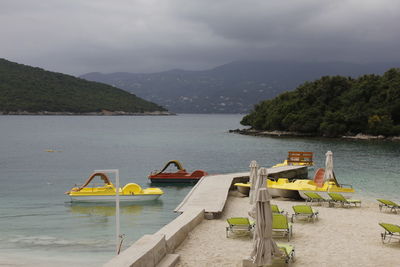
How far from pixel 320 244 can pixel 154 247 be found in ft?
20.1

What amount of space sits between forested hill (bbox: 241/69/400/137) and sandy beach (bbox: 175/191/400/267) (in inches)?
3360

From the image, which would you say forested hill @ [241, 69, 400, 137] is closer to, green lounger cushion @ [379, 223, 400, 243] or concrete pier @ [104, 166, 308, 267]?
concrete pier @ [104, 166, 308, 267]

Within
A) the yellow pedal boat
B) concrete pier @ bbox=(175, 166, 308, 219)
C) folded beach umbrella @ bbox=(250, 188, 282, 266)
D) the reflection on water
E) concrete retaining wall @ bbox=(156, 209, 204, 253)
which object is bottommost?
the reflection on water

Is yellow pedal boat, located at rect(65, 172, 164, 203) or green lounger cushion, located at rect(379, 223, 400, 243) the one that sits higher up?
green lounger cushion, located at rect(379, 223, 400, 243)

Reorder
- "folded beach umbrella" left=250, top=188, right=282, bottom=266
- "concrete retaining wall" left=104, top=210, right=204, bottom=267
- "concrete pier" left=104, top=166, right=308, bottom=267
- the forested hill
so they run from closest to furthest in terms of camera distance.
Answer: "concrete retaining wall" left=104, top=210, right=204, bottom=267 → "concrete pier" left=104, top=166, right=308, bottom=267 → "folded beach umbrella" left=250, top=188, right=282, bottom=266 → the forested hill

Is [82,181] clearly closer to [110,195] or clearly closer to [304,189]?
[110,195]

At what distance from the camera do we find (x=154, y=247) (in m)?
11.5

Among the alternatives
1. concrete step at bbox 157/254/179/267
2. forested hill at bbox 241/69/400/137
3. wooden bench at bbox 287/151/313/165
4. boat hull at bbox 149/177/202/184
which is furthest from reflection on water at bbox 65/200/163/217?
forested hill at bbox 241/69/400/137

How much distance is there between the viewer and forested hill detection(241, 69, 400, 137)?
327 feet

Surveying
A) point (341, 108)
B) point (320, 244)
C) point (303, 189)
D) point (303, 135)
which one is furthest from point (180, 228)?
point (341, 108)

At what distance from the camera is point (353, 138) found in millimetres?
98375

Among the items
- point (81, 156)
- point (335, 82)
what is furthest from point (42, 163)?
point (335, 82)

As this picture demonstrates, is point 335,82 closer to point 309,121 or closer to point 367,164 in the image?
point 309,121

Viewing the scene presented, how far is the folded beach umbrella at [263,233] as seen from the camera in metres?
11.7
